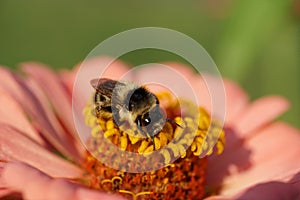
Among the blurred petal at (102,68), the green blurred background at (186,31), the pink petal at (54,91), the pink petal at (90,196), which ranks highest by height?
the green blurred background at (186,31)

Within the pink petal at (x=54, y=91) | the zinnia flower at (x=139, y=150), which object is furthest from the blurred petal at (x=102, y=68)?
the pink petal at (x=54, y=91)

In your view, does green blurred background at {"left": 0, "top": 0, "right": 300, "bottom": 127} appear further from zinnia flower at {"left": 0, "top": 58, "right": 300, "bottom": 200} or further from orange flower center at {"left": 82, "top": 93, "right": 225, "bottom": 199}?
orange flower center at {"left": 82, "top": 93, "right": 225, "bottom": 199}

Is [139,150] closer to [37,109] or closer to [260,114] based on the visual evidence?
[37,109]

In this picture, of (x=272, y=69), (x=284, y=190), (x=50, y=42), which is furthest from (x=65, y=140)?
(x=50, y=42)

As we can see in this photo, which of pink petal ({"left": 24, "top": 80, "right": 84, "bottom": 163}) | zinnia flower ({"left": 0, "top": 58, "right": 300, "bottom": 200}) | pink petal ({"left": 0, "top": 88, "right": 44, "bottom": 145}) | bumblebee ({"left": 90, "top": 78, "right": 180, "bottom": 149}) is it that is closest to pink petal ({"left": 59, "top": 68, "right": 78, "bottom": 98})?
zinnia flower ({"left": 0, "top": 58, "right": 300, "bottom": 200})

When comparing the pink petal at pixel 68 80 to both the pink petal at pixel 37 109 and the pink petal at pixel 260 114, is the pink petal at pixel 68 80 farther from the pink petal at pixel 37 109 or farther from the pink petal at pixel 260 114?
the pink petal at pixel 260 114

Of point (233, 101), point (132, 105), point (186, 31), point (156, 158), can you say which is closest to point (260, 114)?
point (233, 101)
